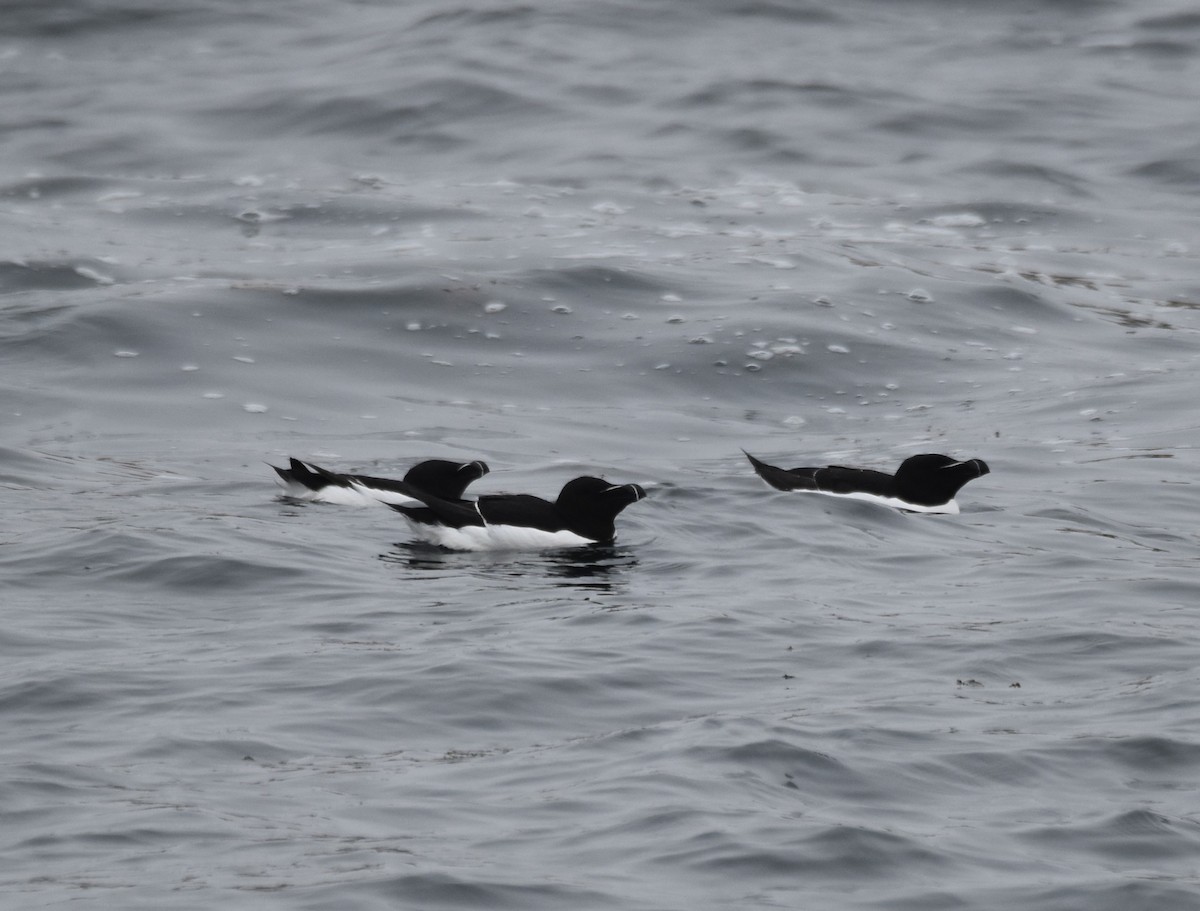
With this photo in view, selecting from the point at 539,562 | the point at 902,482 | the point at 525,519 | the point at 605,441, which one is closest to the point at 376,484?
the point at 525,519

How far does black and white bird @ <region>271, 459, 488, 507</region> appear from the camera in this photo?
10.3 meters

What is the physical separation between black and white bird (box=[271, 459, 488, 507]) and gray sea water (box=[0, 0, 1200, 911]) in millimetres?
219

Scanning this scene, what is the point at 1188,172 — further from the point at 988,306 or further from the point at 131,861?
the point at 131,861

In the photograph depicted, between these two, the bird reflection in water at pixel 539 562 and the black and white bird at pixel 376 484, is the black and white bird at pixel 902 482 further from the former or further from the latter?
the black and white bird at pixel 376 484

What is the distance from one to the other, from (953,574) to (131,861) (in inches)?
198

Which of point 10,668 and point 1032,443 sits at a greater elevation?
point 10,668

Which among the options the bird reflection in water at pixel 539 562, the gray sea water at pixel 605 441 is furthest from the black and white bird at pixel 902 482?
the bird reflection in water at pixel 539 562

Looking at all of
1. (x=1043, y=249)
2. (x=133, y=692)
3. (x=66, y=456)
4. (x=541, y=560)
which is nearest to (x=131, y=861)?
(x=133, y=692)

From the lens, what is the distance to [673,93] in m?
21.8

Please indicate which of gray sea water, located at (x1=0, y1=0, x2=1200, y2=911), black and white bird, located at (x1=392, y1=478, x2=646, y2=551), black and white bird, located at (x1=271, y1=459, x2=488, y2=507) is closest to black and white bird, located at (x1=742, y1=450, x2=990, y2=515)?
gray sea water, located at (x1=0, y1=0, x2=1200, y2=911)

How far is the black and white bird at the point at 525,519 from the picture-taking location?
9.88 metres

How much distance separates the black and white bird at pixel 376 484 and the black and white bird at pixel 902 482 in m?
1.78

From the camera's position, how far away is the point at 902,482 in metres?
10.8

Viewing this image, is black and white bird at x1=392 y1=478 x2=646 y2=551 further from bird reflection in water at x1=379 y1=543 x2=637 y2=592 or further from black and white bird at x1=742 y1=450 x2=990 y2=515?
black and white bird at x1=742 y1=450 x2=990 y2=515
